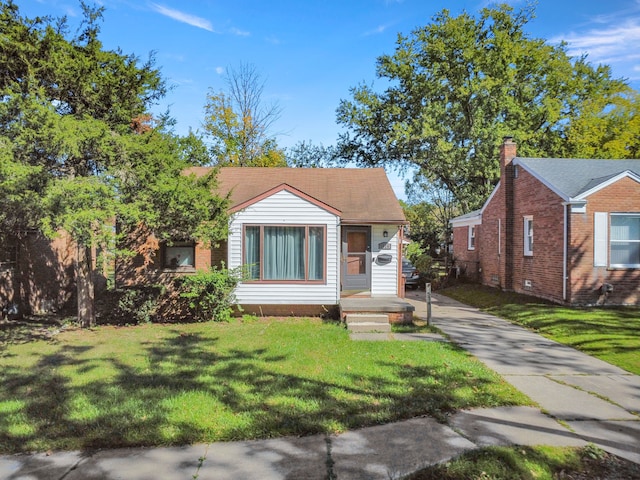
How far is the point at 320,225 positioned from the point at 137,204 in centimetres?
484

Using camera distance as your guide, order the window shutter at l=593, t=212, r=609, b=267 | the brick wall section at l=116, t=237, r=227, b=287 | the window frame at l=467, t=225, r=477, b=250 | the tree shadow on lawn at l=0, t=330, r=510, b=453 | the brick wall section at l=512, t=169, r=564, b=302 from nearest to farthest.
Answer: the tree shadow on lawn at l=0, t=330, r=510, b=453 < the window shutter at l=593, t=212, r=609, b=267 < the brick wall section at l=116, t=237, r=227, b=287 < the brick wall section at l=512, t=169, r=564, b=302 < the window frame at l=467, t=225, r=477, b=250

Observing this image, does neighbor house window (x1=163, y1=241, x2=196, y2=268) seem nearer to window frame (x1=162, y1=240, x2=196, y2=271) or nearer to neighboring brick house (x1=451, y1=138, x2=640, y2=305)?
window frame (x1=162, y1=240, x2=196, y2=271)

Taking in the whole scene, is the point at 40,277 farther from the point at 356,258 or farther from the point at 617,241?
the point at 617,241

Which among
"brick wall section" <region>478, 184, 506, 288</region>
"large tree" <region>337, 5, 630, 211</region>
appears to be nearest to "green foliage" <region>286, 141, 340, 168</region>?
"large tree" <region>337, 5, 630, 211</region>

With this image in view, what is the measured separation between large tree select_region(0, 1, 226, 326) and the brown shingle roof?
8.23 ft

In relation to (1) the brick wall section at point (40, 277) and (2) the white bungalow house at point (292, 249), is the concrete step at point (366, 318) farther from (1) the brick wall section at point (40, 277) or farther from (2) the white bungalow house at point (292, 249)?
(1) the brick wall section at point (40, 277)

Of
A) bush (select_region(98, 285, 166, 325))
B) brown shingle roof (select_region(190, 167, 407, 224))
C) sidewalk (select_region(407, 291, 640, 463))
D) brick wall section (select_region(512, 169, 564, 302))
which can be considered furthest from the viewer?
brick wall section (select_region(512, 169, 564, 302))

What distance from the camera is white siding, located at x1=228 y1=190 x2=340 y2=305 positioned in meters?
11.6

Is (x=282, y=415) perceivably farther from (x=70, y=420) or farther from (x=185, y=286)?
(x=185, y=286)

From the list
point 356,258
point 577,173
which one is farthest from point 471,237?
point 356,258

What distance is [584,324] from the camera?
10164 millimetres

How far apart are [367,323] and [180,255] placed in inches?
260

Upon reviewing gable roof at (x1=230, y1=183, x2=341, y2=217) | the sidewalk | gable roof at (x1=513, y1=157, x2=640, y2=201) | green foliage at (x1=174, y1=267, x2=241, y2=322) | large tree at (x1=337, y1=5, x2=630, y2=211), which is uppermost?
large tree at (x1=337, y1=5, x2=630, y2=211)

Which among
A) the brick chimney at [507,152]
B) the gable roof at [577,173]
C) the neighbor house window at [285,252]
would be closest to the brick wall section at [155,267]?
the neighbor house window at [285,252]
